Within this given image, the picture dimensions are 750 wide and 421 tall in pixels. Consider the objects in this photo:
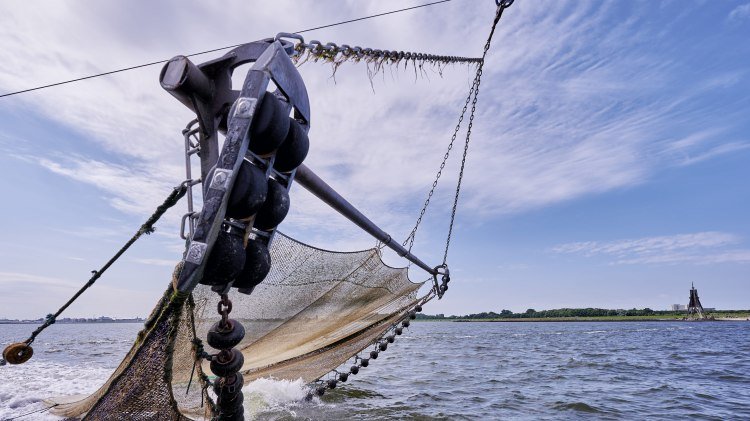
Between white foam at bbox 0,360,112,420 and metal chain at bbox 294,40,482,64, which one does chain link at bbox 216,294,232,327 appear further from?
white foam at bbox 0,360,112,420

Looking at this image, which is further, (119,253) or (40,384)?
(40,384)

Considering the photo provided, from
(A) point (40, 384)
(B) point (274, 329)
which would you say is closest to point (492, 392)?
(B) point (274, 329)

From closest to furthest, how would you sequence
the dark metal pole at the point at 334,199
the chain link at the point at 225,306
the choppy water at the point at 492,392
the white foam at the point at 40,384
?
the chain link at the point at 225,306
the dark metal pole at the point at 334,199
the white foam at the point at 40,384
the choppy water at the point at 492,392

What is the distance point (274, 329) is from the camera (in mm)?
6199

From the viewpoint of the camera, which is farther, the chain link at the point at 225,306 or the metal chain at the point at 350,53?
the metal chain at the point at 350,53

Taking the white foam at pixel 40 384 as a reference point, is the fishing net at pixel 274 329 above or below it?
above

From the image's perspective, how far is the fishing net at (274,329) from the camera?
3.26 meters

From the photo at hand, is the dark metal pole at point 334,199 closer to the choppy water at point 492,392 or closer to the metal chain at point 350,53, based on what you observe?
the metal chain at point 350,53

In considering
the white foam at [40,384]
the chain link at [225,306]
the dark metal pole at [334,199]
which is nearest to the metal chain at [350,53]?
the dark metal pole at [334,199]

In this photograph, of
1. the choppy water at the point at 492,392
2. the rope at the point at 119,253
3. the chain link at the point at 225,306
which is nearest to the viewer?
the chain link at the point at 225,306

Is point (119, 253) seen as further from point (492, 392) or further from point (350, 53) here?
point (492, 392)

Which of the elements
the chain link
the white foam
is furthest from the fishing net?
the white foam

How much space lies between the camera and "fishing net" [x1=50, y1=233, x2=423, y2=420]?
10.7ft

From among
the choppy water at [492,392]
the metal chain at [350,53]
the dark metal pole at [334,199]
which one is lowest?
the choppy water at [492,392]
